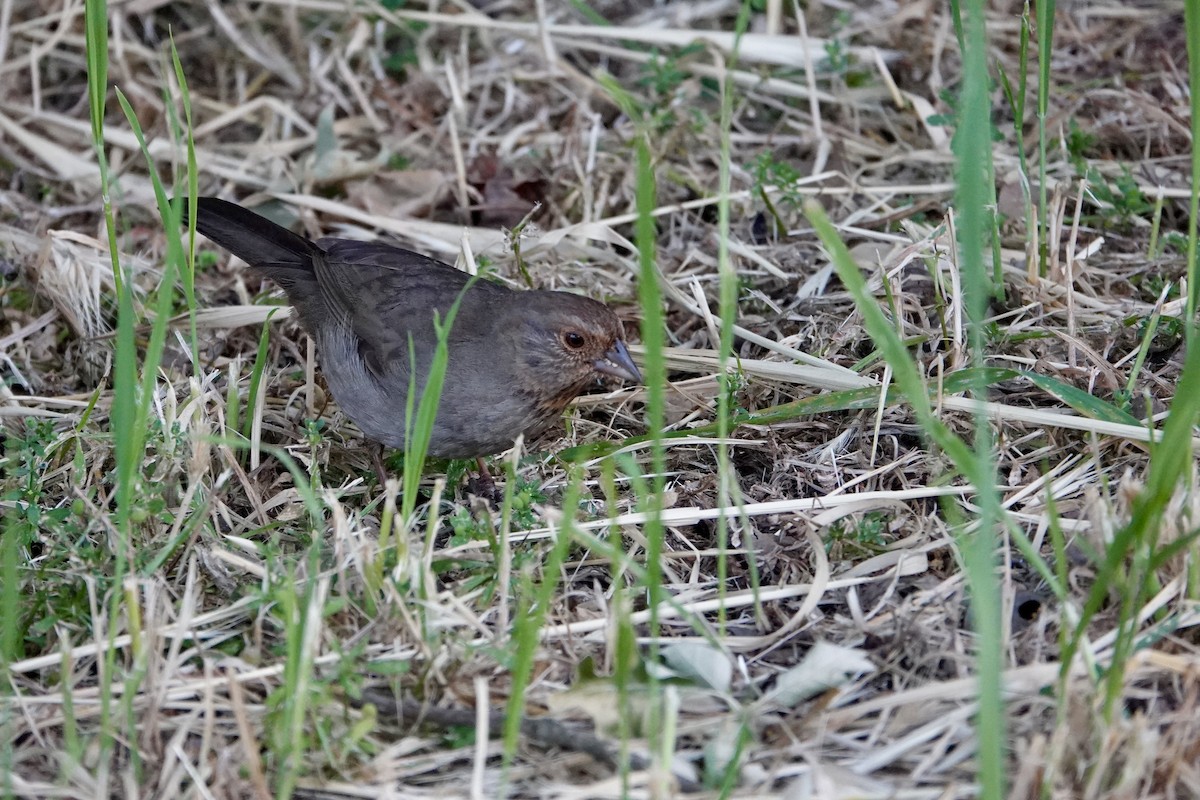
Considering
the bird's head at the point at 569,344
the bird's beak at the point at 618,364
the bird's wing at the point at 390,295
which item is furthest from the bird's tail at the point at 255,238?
the bird's beak at the point at 618,364

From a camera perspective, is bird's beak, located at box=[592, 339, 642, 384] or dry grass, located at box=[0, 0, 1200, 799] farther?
bird's beak, located at box=[592, 339, 642, 384]

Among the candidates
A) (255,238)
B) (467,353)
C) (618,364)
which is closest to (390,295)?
(467,353)

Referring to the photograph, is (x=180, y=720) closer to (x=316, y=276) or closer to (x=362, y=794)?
(x=362, y=794)

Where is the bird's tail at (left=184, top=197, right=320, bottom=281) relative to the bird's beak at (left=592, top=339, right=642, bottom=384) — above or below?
above

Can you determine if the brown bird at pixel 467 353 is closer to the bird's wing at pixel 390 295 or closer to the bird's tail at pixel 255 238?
the bird's wing at pixel 390 295

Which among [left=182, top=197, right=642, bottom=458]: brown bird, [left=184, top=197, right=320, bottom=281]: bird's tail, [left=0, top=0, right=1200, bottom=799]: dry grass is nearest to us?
[left=0, top=0, right=1200, bottom=799]: dry grass

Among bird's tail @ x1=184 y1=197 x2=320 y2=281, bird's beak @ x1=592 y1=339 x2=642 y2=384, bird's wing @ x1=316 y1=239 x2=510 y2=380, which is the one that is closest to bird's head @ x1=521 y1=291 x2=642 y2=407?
bird's beak @ x1=592 y1=339 x2=642 y2=384

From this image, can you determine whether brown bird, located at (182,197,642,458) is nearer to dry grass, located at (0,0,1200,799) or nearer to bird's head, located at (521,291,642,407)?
bird's head, located at (521,291,642,407)

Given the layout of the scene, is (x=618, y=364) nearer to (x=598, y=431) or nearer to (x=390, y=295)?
(x=598, y=431)
